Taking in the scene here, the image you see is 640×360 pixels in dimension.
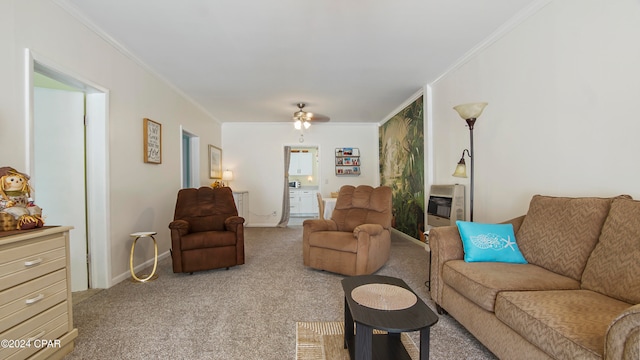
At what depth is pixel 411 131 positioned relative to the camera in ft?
15.9

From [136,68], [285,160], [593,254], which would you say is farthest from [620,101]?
[285,160]

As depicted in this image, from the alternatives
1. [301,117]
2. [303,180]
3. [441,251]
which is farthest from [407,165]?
[303,180]

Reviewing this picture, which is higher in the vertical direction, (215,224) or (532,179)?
(532,179)

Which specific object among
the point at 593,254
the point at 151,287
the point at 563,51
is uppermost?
the point at 563,51

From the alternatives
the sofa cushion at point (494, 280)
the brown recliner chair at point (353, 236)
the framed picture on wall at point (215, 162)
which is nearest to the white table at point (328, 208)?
the brown recliner chair at point (353, 236)

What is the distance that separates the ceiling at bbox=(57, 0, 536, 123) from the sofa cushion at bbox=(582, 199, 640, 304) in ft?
5.84

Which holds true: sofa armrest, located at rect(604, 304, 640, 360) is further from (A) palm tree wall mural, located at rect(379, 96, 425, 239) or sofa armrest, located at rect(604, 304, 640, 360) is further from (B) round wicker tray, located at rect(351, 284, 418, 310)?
(A) palm tree wall mural, located at rect(379, 96, 425, 239)

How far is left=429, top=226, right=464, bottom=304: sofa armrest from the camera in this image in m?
2.12

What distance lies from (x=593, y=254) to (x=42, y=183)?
4.37m

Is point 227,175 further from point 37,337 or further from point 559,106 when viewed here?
point 559,106

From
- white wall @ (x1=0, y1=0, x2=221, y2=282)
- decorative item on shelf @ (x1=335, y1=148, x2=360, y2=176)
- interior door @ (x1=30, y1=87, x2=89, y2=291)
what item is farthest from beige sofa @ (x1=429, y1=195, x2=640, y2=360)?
decorative item on shelf @ (x1=335, y1=148, x2=360, y2=176)

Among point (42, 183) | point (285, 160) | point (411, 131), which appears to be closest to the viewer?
point (42, 183)

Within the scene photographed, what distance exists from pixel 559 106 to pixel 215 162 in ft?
18.8

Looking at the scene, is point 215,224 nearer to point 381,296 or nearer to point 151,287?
point 151,287
